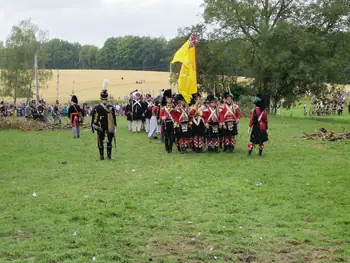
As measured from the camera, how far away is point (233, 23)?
40.9 metres

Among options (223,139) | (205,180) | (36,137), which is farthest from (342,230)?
(36,137)

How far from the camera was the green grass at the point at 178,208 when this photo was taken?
6973 millimetres

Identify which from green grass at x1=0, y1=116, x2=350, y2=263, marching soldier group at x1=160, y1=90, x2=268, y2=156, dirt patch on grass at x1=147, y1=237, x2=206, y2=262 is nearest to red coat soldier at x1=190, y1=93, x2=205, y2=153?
marching soldier group at x1=160, y1=90, x2=268, y2=156

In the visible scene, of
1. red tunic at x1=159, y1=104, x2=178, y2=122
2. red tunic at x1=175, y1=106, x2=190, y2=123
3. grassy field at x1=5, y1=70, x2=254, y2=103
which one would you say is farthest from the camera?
Answer: grassy field at x1=5, y1=70, x2=254, y2=103

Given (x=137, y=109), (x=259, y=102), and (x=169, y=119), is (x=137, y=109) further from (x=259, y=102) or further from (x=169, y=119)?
(x=259, y=102)

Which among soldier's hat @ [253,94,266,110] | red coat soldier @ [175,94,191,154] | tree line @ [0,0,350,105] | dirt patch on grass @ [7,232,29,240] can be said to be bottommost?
dirt patch on grass @ [7,232,29,240]

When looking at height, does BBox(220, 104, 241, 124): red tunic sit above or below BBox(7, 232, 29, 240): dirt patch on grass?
above

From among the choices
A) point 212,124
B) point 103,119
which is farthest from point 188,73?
point 103,119

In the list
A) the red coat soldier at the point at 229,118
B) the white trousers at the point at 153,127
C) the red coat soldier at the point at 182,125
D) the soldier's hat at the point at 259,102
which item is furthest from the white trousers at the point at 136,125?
the soldier's hat at the point at 259,102

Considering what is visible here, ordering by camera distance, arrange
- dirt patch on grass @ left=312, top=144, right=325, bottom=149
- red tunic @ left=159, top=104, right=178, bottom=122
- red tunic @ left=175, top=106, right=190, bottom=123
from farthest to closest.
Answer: dirt patch on grass @ left=312, top=144, right=325, bottom=149
red tunic @ left=159, top=104, right=178, bottom=122
red tunic @ left=175, top=106, right=190, bottom=123

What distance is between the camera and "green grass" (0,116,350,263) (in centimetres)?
697

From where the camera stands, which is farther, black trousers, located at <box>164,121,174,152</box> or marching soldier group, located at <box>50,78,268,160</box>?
black trousers, located at <box>164,121,174,152</box>

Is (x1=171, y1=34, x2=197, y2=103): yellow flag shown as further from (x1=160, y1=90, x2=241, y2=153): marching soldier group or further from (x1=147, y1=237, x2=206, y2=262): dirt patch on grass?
(x1=147, y1=237, x2=206, y2=262): dirt patch on grass

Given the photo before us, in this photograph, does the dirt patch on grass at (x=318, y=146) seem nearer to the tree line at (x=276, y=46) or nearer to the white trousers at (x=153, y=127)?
the white trousers at (x=153, y=127)
